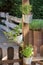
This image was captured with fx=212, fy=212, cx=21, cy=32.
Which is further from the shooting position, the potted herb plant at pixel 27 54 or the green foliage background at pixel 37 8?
the green foliage background at pixel 37 8

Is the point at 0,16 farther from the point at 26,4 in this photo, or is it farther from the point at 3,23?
the point at 26,4

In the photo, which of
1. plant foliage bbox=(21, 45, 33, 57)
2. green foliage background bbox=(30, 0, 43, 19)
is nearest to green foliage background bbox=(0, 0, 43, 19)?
green foliage background bbox=(30, 0, 43, 19)

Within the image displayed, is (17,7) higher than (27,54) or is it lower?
higher

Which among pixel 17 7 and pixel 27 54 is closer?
pixel 27 54

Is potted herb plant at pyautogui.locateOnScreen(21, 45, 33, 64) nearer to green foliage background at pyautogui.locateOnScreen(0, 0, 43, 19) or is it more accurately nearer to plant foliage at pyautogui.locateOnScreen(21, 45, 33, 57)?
plant foliage at pyautogui.locateOnScreen(21, 45, 33, 57)

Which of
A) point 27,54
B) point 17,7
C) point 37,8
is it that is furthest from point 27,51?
point 17,7

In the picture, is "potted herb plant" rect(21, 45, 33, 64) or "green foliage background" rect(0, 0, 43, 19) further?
"green foliage background" rect(0, 0, 43, 19)

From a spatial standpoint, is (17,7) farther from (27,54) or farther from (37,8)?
(27,54)

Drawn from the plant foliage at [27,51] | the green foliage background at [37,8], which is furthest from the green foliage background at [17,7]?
the plant foliage at [27,51]

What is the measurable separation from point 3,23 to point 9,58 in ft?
14.0

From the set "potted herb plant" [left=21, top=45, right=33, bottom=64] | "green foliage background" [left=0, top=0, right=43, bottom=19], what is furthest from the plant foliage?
"green foliage background" [left=0, top=0, right=43, bottom=19]

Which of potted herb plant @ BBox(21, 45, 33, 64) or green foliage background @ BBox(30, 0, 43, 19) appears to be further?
green foliage background @ BBox(30, 0, 43, 19)

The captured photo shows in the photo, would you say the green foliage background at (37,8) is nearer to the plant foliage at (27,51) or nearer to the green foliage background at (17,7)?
the green foliage background at (17,7)

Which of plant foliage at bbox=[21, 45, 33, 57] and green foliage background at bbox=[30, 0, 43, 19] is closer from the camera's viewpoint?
plant foliage at bbox=[21, 45, 33, 57]
